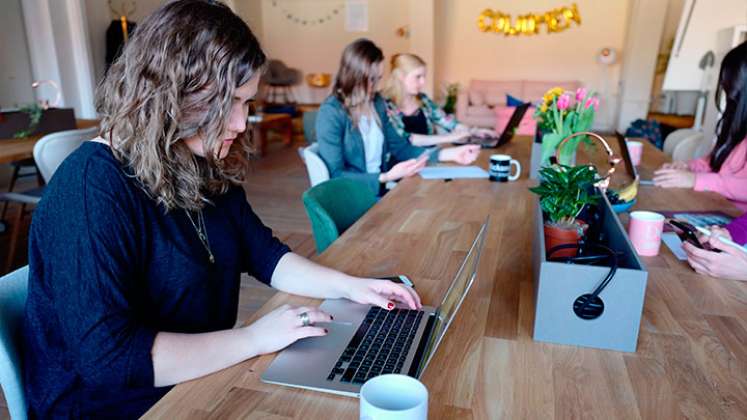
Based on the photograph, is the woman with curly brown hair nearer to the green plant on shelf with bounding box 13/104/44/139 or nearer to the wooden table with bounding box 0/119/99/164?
the wooden table with bounding box 0/119/99/164

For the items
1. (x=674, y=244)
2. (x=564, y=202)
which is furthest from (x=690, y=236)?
(x=564, y=202)

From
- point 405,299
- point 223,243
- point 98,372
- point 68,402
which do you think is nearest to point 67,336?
point 98,372

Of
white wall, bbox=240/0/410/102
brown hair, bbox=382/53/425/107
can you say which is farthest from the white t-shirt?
white wall, bbox=240/0/410/102

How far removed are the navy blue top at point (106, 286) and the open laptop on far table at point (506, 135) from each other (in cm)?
221

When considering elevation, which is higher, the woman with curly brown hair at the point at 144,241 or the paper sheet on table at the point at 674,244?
the woman with curly brown hair at the point at 144,241

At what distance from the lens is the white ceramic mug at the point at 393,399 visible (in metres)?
0.57

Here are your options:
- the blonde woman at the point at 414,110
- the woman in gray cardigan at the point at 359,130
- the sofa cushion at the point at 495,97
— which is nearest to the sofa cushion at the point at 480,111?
the sofa cushion at the point at 495,97

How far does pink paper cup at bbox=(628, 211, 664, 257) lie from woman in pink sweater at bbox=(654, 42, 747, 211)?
2.54 ft

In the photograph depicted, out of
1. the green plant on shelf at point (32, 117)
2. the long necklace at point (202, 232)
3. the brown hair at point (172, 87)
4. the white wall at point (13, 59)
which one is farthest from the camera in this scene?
the white wall at point (13, 59)

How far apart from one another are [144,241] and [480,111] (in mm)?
7565

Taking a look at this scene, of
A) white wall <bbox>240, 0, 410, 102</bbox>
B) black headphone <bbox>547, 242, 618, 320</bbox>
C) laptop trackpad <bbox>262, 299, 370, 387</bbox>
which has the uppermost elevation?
white wall <bbox>240, 0, 410, 102</bbox>

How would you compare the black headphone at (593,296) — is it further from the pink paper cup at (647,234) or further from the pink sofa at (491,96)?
the pink sofa at (491,96)

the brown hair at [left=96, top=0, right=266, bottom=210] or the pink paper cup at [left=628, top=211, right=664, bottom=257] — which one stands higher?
the brown hair at [left=96, top=0, right=266, bottom=210]

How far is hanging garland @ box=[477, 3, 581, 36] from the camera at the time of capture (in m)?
7.97
